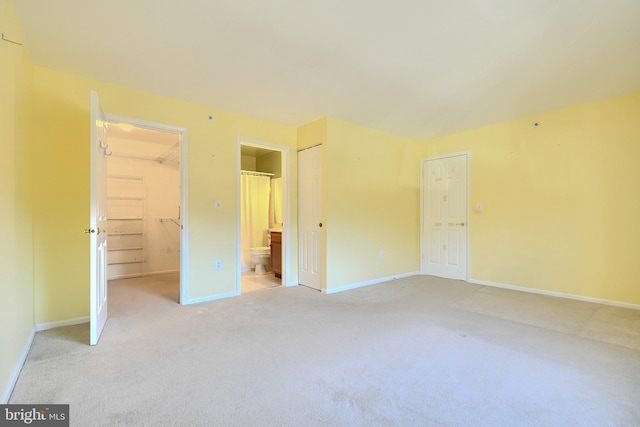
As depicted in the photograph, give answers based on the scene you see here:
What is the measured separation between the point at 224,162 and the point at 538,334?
379cm

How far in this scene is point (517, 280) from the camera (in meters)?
4.11

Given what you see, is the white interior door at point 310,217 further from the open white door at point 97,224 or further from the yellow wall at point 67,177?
the open white door at point 97,224

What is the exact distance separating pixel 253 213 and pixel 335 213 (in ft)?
7.45

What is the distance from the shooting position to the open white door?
2.31 m

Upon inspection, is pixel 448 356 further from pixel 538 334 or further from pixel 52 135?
pixel 52 135

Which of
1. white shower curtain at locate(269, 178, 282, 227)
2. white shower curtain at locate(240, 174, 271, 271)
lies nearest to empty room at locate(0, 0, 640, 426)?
white shower curtain at locate(240, 174, 271, 271)

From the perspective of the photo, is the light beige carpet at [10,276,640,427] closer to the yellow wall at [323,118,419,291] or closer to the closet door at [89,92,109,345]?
the closet door at [89,92,109,345]

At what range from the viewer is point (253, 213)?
18.9 feet

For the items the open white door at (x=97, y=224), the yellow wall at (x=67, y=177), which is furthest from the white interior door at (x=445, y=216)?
the open white door at (x=97, y=224)

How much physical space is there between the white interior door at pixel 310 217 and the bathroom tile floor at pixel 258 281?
19.3 inches

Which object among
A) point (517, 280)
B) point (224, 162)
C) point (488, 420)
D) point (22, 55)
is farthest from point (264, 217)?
point (488, 420)

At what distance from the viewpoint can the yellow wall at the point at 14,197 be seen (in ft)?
5.55

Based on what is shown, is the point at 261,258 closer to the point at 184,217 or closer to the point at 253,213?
the point at 253,213

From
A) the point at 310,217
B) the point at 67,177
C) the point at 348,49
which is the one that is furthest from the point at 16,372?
the point at 348,49
